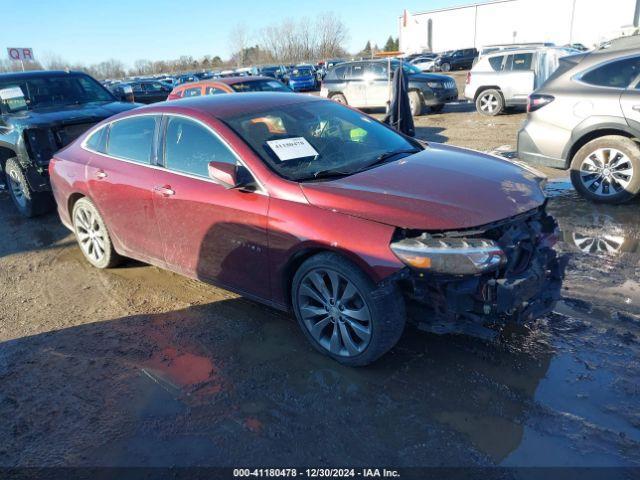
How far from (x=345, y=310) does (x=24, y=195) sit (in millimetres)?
5876

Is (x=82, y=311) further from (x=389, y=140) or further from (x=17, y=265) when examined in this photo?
(x=389, y=140)

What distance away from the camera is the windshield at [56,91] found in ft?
24.3

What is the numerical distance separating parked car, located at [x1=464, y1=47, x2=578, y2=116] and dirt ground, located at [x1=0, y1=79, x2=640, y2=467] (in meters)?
10.2

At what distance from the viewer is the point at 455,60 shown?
41781 mm

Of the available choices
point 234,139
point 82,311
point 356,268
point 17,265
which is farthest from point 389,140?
point 17,265

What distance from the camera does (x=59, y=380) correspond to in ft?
11.0

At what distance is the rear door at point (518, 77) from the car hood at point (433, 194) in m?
11.0

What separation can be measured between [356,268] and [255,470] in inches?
48.4

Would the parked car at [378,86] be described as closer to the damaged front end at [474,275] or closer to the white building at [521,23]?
the damaged front end at [474,275]

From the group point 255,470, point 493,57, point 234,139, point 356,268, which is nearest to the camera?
point 255,470

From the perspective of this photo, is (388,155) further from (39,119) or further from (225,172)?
(39,119)

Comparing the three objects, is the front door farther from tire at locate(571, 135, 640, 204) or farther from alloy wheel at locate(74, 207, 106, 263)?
tire at locate(571, 135, 640, 204)

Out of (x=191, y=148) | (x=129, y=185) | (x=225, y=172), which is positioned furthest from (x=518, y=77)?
(x=225, y=172)

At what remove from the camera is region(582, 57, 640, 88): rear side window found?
5.61 metres
